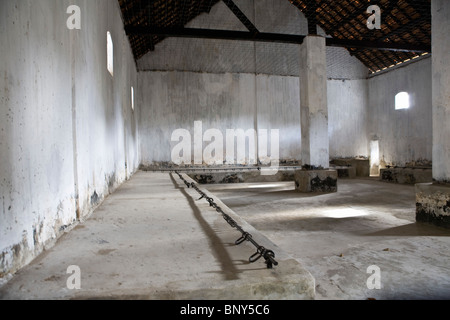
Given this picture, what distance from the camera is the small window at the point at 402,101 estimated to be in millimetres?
16281

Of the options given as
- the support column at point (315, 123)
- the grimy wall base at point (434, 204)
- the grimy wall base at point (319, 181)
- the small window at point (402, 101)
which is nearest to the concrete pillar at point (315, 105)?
the support column at point (315, 123)

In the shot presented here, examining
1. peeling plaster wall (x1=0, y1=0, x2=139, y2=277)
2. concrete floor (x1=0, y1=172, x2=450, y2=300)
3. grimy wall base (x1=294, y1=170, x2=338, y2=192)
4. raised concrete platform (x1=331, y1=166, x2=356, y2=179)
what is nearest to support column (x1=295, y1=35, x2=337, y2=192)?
grimy wall base (x1=294, y1=170, x2=338, y2=192)

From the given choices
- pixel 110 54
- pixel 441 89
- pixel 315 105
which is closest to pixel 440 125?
pixel 441 89

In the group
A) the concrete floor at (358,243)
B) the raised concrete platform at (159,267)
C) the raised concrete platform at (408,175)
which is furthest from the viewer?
the raised concrete platform at (408,175)

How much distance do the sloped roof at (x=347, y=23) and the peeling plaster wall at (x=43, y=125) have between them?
230 inches

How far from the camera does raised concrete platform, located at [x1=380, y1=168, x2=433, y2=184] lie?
12.0 meters

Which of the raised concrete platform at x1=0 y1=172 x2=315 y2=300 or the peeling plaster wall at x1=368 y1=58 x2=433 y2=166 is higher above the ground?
the peeling plaster wall at x1=368 y1=58 x2=433 y2=166

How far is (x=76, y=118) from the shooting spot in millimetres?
3777

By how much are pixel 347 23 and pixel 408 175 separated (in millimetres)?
8281

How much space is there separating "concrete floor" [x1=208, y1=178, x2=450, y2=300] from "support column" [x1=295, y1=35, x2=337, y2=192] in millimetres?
1575

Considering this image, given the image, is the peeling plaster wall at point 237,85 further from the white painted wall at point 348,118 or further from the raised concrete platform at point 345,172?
the raised concrete platform at point 345,172

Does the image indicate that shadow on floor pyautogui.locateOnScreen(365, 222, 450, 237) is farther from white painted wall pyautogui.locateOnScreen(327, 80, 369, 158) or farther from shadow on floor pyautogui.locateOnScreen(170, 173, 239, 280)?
white painted wall pyautogui.locateOnScreen(327, 80, 369, 158)

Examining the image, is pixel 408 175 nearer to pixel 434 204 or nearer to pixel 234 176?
pixel 234 176

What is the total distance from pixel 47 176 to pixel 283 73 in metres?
16.8
